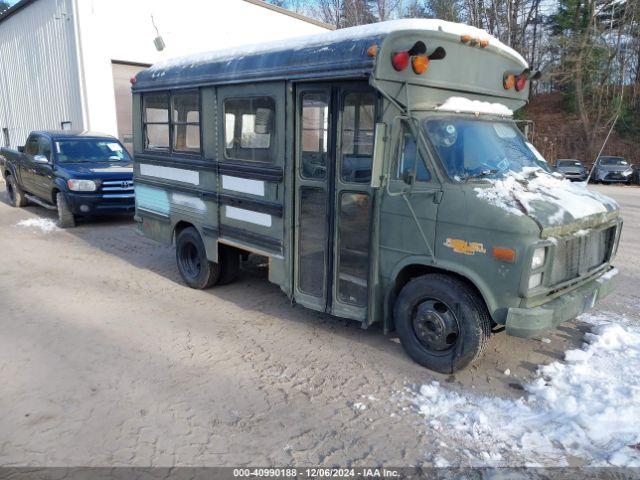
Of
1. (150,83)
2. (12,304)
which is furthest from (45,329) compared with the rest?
(150,83)

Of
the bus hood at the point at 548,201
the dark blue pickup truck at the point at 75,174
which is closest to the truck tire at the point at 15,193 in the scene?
the dark blue pickup truck at the point at 75,174

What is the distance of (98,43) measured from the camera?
1582cm

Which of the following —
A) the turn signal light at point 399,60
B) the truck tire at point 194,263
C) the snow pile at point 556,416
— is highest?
the turn signal light at point 399,60

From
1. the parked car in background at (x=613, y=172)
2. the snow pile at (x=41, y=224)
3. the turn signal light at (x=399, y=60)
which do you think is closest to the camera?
the turn signal light at (x=399, y=60)

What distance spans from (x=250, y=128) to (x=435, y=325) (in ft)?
9.29

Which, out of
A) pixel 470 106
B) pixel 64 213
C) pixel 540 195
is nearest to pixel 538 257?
pixel 540 195

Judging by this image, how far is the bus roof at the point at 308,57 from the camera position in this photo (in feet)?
14.2

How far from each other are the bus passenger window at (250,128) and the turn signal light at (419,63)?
59.3 inches

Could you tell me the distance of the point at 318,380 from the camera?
14.2 ft

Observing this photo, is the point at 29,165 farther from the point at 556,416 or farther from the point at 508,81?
the point at 556,416

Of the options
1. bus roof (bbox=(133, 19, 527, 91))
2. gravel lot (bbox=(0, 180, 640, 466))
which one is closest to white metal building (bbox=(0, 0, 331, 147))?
gravel lot (bbox=(0, 180, 640, 466))

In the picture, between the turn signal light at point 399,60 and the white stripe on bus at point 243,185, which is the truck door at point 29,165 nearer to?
the white stripe on bus at point 243,185

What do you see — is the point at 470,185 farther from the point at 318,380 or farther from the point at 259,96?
the point at 259,96

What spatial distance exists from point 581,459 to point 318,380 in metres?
1.99
